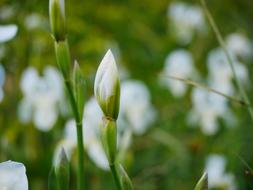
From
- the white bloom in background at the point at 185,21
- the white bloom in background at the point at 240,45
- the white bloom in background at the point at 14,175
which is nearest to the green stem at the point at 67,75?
the white bloom in background at the point at 14,175

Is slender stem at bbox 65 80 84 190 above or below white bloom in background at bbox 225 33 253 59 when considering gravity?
above

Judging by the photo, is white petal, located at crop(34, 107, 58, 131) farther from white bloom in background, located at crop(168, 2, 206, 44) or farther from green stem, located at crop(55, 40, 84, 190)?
white bloom in background, located at crop(168, 2, 206, 44)

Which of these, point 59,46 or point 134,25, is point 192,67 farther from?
point 59,46

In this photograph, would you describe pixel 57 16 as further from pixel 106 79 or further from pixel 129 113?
pixel 129 113

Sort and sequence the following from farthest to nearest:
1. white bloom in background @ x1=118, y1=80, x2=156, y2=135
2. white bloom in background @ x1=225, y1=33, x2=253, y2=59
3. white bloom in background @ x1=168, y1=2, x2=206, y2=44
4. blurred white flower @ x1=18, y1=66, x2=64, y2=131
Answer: white bloom in background @ x1=168, y1=2, x2=206, y2=44
white bloom in background @ x1=225, y1=33, x2=253, y2=59
white bloom in background @ x1=118, y1=80, x2=156, y2=135
blurred white flower @ x1=18, y1=66, x2=64, y2=131

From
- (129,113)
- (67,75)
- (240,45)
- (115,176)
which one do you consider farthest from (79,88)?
(240,45)

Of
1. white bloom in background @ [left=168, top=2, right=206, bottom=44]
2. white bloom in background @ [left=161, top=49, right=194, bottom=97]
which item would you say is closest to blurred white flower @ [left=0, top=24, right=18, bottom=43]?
white bloom in background @ [left=161, top=49, right=194, bottom=97]

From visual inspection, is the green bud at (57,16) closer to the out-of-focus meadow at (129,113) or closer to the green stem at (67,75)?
the green stem at (67,75)
